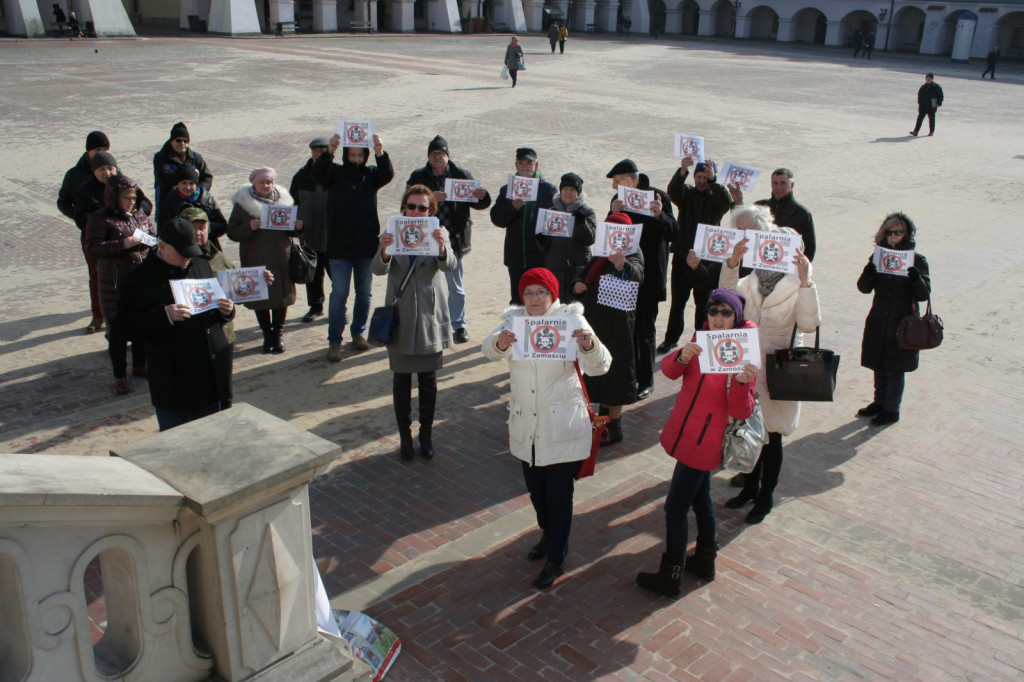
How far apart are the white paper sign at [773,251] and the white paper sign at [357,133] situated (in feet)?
12.8

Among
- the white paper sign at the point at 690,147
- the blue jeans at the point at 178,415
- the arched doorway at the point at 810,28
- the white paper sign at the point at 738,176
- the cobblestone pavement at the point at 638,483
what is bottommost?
the cobblestone pavement at the point at 638,483

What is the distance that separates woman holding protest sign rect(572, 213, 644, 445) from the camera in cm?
674

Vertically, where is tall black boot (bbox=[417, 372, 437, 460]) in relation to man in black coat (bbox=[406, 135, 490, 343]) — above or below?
below

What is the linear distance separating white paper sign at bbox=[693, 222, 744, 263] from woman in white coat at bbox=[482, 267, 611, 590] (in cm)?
170

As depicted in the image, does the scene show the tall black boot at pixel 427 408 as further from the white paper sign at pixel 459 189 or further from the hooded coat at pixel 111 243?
the hooded coat at pixel 111 243

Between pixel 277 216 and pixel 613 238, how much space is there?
130 inches

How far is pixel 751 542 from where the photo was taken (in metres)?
5.89

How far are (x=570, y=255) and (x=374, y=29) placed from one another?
1850 inches

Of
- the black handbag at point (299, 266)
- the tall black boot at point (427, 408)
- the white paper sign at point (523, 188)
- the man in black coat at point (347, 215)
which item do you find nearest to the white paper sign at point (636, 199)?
the white paper sign at point (523, 188)

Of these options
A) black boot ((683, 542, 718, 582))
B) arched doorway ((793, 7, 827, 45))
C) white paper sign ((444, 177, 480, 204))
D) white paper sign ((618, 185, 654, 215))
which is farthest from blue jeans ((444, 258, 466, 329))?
arched doorway ((793, 7, 827, 45))

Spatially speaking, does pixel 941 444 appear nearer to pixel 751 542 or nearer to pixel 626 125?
pixel 751 542

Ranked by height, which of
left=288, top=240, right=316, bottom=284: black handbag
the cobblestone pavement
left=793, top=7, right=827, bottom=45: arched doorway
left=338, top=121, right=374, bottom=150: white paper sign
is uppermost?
left=793, top=7, right=827, bottom=45: arched doorway

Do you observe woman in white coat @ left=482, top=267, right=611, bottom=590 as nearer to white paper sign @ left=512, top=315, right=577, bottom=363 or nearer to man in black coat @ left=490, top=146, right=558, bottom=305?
white paper sign @ left=512, top=315, right=577, bottom=363

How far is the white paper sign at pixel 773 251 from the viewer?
600 cm
